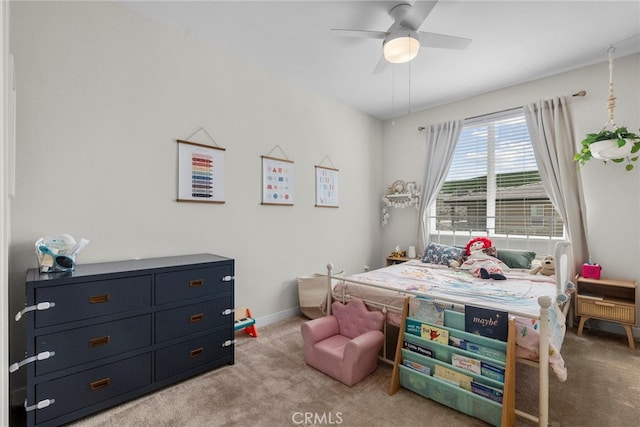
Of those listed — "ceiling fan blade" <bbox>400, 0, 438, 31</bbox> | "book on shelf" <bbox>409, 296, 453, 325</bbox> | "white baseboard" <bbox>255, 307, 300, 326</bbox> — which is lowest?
"white baseboard" <bbox>255, 307, 300, 326</bbox>

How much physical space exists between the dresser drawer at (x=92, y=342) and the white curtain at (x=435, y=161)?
368 cm

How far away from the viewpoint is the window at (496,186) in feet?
12.1

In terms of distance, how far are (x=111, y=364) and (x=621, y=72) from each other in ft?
17.1

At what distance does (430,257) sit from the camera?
382 cm

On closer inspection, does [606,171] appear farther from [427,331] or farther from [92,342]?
[92,342]

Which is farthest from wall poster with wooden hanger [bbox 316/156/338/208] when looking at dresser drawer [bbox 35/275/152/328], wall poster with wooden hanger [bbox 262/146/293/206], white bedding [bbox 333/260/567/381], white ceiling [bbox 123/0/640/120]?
dresser drawer [bbox 35/275/152/328]

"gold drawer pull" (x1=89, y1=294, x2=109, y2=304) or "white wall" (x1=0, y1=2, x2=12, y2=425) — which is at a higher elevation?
"white wall" (x1=0, y1=2, x2=12, y2=425)

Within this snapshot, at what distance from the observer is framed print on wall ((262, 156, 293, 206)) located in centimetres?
336

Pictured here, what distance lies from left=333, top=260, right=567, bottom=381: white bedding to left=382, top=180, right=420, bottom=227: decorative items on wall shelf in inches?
50.9

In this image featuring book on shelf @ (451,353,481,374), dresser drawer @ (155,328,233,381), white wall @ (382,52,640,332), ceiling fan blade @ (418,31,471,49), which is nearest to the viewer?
book on shelf @ (451,353,481,374)

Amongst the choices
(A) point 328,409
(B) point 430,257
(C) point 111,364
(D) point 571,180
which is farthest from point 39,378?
(D) point 571,180

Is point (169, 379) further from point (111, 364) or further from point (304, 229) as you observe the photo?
point (304, 229)

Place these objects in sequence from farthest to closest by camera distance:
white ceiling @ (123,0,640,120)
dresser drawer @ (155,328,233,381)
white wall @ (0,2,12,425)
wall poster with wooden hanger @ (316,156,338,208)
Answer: wall poster with wooden hanger @ (316,156,338,208) → white ceiling @ (123,0,640,120) → dresser drawer @ (155,328,233,381) → white wall @ (0,2,12,425)

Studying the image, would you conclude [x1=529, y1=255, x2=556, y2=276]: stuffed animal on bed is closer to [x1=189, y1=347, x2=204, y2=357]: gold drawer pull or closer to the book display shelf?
the book display shelf
